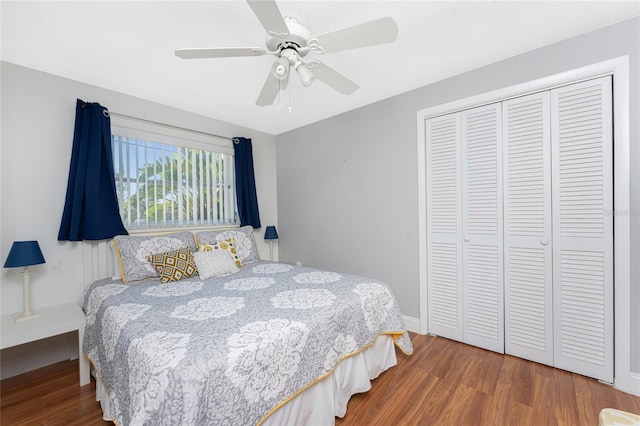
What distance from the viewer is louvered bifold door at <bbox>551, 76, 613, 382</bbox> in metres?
1.84

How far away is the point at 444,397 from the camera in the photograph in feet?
5.80

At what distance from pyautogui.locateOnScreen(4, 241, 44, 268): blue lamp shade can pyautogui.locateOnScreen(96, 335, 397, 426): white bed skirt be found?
99cm

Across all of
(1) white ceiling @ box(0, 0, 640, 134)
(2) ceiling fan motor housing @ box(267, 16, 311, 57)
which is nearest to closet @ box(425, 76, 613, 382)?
(1) white ceiling @ box(0, 0, 640, 134)

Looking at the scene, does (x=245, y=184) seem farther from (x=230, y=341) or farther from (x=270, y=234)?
(x=230, y=341)

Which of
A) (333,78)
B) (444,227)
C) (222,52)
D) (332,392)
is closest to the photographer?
(222,52)

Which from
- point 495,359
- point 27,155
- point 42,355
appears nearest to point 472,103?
point 495,359

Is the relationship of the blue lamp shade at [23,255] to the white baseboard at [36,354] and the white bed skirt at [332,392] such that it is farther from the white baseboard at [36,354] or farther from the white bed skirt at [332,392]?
the white bed skirt at [332,392]

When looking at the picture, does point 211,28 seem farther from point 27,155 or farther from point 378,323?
point 378,323

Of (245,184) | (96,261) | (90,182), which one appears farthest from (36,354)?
(245,184)

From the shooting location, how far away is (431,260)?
8.76 ft

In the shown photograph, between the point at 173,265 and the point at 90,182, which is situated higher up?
the point at 90,182

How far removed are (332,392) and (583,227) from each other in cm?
208

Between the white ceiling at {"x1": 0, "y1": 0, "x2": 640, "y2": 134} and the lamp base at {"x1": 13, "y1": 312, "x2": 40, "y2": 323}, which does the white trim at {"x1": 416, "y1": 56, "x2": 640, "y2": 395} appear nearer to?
the white ceiling at {"x1": 0, "y1": 0, "x2": 640, "y2": 134}

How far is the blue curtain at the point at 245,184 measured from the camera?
3521mm
